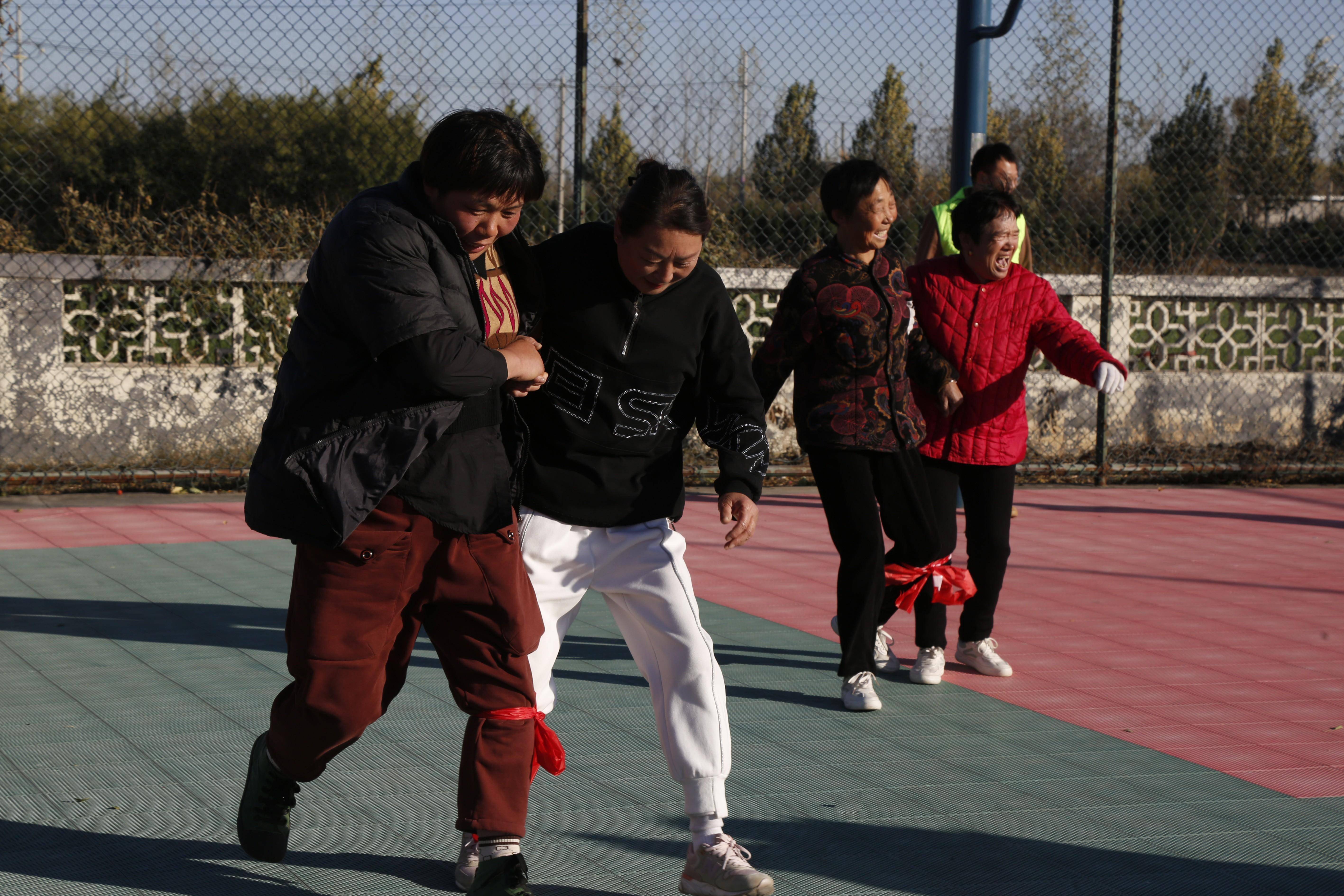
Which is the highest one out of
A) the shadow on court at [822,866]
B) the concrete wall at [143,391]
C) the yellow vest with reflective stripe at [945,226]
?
the yellow vest with reflective stripe at [945,226]

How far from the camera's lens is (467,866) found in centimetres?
305

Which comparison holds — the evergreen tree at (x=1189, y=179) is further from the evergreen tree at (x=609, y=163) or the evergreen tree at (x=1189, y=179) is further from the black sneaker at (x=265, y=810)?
the black sneaker at (x=265, y=810)

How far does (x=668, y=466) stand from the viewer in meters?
3.31

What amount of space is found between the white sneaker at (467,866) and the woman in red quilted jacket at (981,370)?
2.32 m

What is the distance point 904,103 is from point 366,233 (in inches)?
364

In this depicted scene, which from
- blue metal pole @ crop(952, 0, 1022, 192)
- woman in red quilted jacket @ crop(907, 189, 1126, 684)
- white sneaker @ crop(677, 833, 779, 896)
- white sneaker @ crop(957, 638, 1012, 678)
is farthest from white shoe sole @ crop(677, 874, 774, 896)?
blue metal pole @ crop(952, 0, 1022, 192)

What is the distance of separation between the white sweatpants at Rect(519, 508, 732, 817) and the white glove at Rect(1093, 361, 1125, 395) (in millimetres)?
2071

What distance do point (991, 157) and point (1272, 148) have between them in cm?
1004

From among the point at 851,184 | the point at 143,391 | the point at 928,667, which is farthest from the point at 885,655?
the point at 143,391

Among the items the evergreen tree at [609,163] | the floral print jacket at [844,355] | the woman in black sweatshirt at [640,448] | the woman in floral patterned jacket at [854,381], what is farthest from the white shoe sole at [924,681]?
the evergreen tree at [609,163]

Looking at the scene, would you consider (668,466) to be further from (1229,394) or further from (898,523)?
(1229,394)

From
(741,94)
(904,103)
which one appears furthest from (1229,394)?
(741,94)

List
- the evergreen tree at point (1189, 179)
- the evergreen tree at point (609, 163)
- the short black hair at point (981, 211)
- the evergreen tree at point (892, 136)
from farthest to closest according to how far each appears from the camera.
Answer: the evergreen tree at point (1189, 179) → the evergreen tree at point (892, 136) → the evergreen tree at point (609, 163) → the short black hair at point (981, 211)

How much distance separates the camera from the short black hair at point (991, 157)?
672 cm
